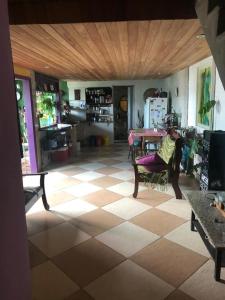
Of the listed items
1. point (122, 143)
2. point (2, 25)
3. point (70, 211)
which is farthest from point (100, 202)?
point (122, 143)

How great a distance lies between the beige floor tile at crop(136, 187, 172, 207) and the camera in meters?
3.64

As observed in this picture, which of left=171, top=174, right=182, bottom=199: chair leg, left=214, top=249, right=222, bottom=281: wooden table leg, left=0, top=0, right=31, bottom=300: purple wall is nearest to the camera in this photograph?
left=0, top=0, right=31, bottom=300: purple wall

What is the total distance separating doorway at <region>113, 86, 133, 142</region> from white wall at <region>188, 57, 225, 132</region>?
11.6ft

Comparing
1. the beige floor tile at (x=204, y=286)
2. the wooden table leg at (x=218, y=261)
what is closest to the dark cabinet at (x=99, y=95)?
the beige floor tile at (x=204, y=286)

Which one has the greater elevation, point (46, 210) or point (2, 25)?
point (2, 25)

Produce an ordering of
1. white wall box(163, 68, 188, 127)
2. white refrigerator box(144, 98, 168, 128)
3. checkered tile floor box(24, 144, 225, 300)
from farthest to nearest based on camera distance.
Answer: white refrigerator box(144, 98, 168, 128) → white wall box(163, 68, 188, 127) → checkered tile floor box(24, 144, 225, 300)

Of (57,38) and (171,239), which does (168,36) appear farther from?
(171,239)

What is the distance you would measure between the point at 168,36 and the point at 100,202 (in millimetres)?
2396

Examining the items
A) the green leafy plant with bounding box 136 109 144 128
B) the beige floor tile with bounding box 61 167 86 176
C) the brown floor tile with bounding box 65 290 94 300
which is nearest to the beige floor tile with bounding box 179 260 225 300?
the brown floor tile with bounding box 65 290 94 300

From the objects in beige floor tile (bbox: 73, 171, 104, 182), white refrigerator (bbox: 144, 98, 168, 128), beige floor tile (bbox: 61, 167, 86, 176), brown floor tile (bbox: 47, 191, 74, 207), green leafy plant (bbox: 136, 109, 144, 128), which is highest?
white refrigerator (bbox: 144, 98, 168, 128)

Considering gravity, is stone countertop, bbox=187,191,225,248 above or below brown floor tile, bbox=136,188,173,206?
Answer: above

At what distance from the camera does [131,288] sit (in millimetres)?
2002

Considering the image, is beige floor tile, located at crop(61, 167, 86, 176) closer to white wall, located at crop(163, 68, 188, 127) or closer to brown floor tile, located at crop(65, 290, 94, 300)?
white wall, located at crop(163, 68, 188, 127)

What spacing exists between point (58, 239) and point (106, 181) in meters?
2.07
